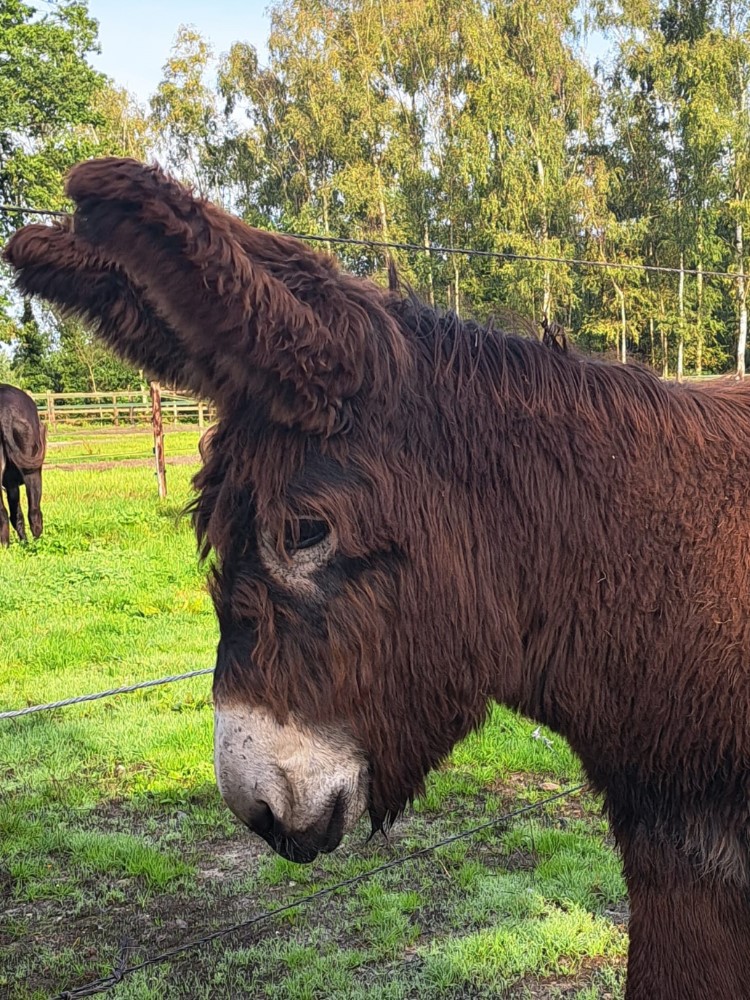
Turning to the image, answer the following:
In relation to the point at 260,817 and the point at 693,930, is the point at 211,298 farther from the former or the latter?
the point at 693,930

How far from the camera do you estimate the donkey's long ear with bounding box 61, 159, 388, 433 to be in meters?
1.13


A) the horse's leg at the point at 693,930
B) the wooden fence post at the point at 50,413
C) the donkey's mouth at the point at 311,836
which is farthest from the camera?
the wooden fence post at the point at 50,413

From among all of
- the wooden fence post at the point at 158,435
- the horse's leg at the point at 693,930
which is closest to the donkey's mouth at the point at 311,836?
the horse's leg at the point at 693,930

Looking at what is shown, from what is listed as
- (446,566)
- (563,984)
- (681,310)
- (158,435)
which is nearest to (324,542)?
(446,566)

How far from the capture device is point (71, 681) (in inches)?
251

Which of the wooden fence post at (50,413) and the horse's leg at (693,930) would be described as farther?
the wooden fence post at (50,413)

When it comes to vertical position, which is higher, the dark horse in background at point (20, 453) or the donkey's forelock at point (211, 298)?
the donkey's forelock at point (211, 298)

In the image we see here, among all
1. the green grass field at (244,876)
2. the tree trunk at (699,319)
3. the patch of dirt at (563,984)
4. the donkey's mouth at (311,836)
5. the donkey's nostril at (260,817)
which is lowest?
the green grass field at (244,876)

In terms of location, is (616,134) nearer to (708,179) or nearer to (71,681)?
(708,179)

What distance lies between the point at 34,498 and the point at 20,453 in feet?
2.39

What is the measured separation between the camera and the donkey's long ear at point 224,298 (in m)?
1.13

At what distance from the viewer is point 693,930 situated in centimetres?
158

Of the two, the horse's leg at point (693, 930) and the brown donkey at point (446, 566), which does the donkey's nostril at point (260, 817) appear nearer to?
the brown donkey at point (446, 566)

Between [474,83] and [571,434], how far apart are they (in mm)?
30142
